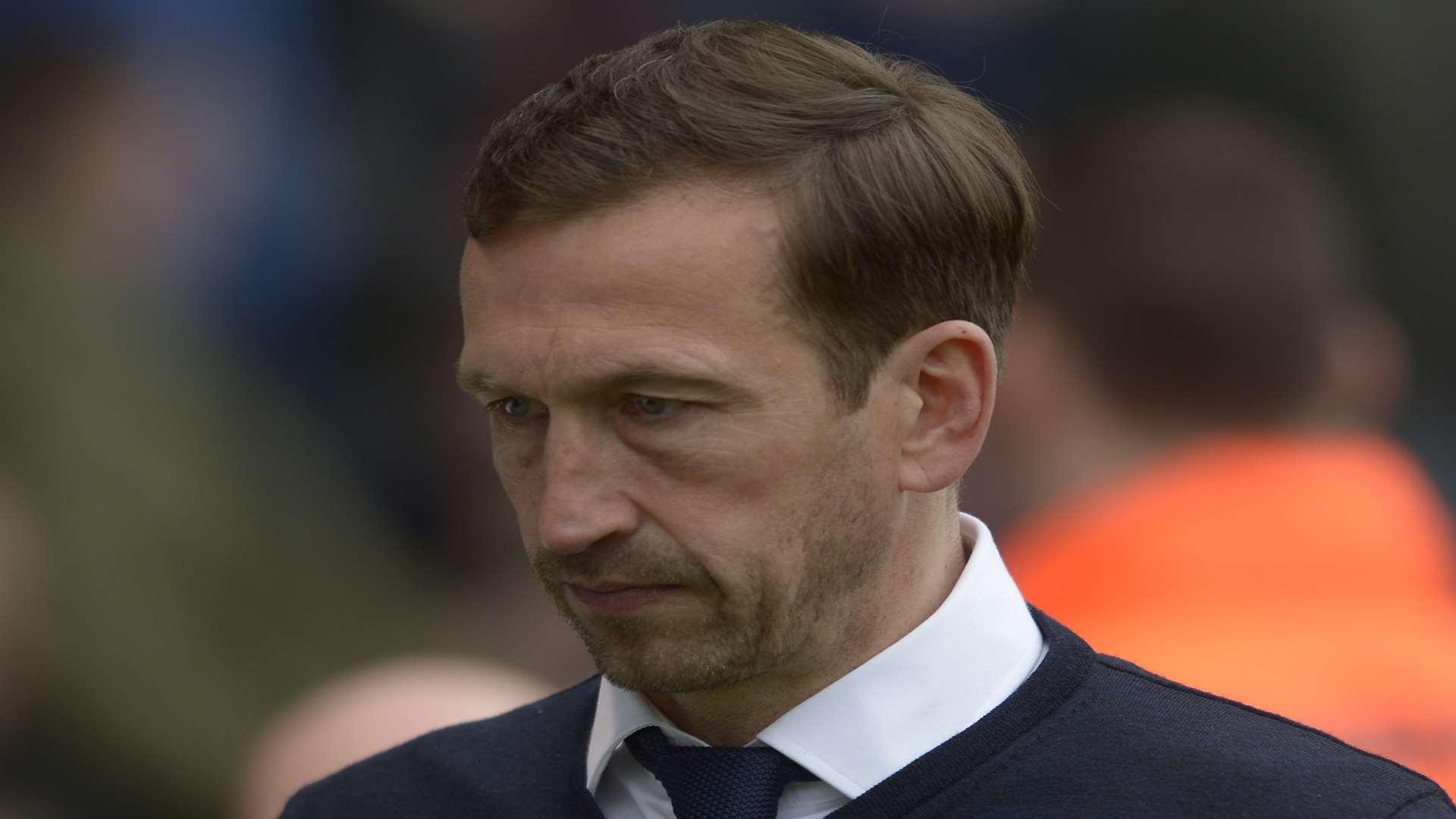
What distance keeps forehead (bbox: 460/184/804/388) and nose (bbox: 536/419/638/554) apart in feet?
0.28

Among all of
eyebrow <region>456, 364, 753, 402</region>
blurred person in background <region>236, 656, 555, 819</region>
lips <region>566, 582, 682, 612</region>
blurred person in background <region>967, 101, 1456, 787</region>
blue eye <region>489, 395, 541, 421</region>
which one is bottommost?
blurred person in background <region>236, 656, 555, 819</region>

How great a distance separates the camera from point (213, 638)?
4516 mm

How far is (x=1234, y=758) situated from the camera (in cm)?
201

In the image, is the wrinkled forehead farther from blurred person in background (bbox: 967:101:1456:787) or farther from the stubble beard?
blurred person in background (bbox: 967:101:1456:787)

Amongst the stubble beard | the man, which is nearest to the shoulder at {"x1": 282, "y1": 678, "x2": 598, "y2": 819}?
the man

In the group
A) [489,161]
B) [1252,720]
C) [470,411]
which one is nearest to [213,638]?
[470,411]

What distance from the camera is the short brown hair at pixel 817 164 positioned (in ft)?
6.52

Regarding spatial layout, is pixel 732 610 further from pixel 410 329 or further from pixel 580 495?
pixel 410 329

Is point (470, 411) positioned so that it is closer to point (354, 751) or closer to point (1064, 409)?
point (354, 751)

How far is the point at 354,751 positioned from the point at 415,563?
642mm

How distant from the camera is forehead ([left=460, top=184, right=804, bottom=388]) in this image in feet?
6.35

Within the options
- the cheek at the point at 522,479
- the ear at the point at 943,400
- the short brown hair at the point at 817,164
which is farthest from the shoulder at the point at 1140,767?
the cheek at the point at 522,479

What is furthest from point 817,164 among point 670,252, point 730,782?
point 730,782

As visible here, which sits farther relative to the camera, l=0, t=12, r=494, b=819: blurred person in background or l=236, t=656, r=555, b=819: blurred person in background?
l=0, t=12, r=494, b=819: blurred person in background
